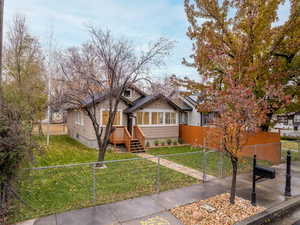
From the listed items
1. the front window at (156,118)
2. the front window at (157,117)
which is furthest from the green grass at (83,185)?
the front window at (157,117)

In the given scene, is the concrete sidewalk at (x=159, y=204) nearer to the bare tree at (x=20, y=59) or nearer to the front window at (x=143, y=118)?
the front window at (x=143, y=118)

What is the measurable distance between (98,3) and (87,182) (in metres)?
9.98

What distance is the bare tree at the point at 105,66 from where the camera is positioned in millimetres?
9258

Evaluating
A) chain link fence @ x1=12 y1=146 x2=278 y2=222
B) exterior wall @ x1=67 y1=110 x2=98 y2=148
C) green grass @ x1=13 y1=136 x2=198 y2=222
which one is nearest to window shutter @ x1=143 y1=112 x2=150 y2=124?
exterior wall @ x1=67 y1=110 x2=98 y2=148

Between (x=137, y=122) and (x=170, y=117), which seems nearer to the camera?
(x=137, y=122)

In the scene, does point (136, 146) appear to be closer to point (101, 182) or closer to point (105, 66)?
point (105, 66)

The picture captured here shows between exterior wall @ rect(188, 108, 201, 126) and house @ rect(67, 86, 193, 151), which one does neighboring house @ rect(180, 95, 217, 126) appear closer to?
exterior wall @ rect(188, 108, 201, 126)

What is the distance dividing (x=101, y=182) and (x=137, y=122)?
27.1 ft

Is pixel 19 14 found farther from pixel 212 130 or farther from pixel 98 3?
pixel 212 130

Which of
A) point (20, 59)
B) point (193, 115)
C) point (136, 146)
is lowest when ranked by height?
point (136, 146)

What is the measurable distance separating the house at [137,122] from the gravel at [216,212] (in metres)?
8.84

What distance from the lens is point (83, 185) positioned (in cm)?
681

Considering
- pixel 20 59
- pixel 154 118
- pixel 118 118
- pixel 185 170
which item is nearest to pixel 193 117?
pixel 154 118

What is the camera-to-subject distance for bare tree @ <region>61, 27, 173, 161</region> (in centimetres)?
926
